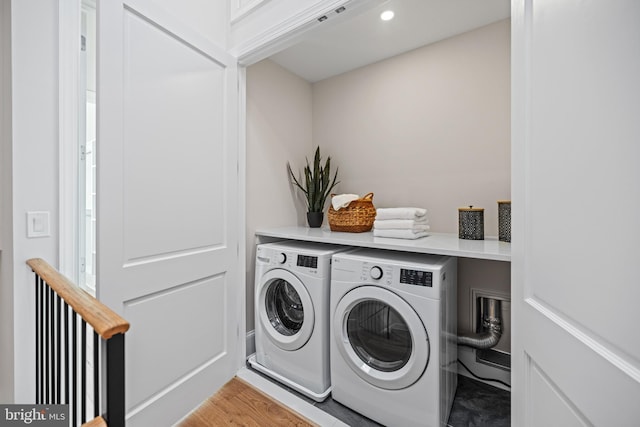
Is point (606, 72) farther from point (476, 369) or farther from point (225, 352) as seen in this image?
point (225, 352)

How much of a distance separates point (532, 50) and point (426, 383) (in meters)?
1.38

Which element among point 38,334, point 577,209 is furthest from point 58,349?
point 577,209

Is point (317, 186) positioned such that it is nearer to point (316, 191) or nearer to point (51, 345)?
point (316, 191)

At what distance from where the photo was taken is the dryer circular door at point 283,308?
1.71 meters

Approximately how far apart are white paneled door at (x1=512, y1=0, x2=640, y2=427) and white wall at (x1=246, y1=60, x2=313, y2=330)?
5.66 feet

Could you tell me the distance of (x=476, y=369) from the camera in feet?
5.94

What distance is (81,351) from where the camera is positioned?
74 cm

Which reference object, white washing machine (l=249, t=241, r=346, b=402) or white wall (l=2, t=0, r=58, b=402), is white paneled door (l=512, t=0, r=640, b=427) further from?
white wall (l=2, t=0, r=58, b=402)

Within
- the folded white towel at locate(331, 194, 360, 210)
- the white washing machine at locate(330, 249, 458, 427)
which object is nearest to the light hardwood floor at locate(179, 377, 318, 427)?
the white washing machine at locate(330, 249, 458, 427)

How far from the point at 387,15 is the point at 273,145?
1.23m

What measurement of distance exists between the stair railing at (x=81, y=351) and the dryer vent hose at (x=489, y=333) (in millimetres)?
1888

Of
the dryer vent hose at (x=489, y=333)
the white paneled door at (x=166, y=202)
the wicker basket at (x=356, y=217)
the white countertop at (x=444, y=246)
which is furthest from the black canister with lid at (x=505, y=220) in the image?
the white paneled door at (x=166, y=202)

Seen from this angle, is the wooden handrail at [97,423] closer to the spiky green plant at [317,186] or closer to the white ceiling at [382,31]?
the white ceiling at [382,31]

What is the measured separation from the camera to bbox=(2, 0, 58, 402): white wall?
1077 millimetres
